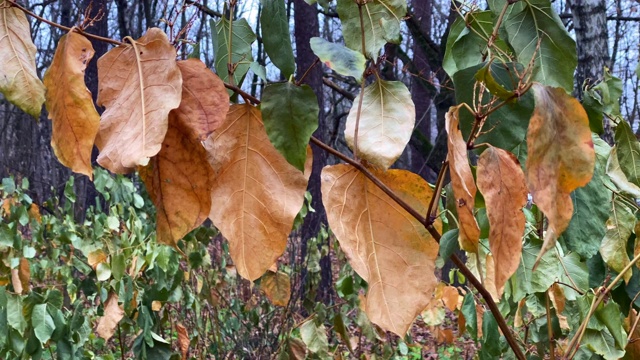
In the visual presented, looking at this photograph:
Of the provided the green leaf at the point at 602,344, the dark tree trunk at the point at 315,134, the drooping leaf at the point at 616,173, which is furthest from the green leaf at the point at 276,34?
the dark tree trunk at the point at 315,134

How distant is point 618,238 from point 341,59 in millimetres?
700

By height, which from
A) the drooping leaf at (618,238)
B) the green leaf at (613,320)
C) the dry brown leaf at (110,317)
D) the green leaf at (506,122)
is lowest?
the dry brown leaf at (110,317)

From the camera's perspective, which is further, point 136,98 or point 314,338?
point 314,338

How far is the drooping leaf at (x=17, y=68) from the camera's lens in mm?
462

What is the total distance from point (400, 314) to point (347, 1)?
0.30m

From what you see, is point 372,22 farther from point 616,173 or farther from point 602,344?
point 602,344

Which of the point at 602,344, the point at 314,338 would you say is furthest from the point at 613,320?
the point at 314,338

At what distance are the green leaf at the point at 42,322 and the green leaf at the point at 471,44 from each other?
1.76m

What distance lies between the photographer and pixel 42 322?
2031 millimetres

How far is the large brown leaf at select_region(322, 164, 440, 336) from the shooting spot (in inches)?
18.7

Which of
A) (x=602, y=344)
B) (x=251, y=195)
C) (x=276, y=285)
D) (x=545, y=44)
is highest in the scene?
(x=545, y=44)

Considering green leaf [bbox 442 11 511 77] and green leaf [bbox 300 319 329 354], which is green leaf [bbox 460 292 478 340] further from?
green leaf [bbox 442 11 511 77]

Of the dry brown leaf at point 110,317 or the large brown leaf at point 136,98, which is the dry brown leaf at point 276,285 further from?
the large brown leaf at point 136,98

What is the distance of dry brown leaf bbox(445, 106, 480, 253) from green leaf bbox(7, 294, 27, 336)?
1.96 metres
